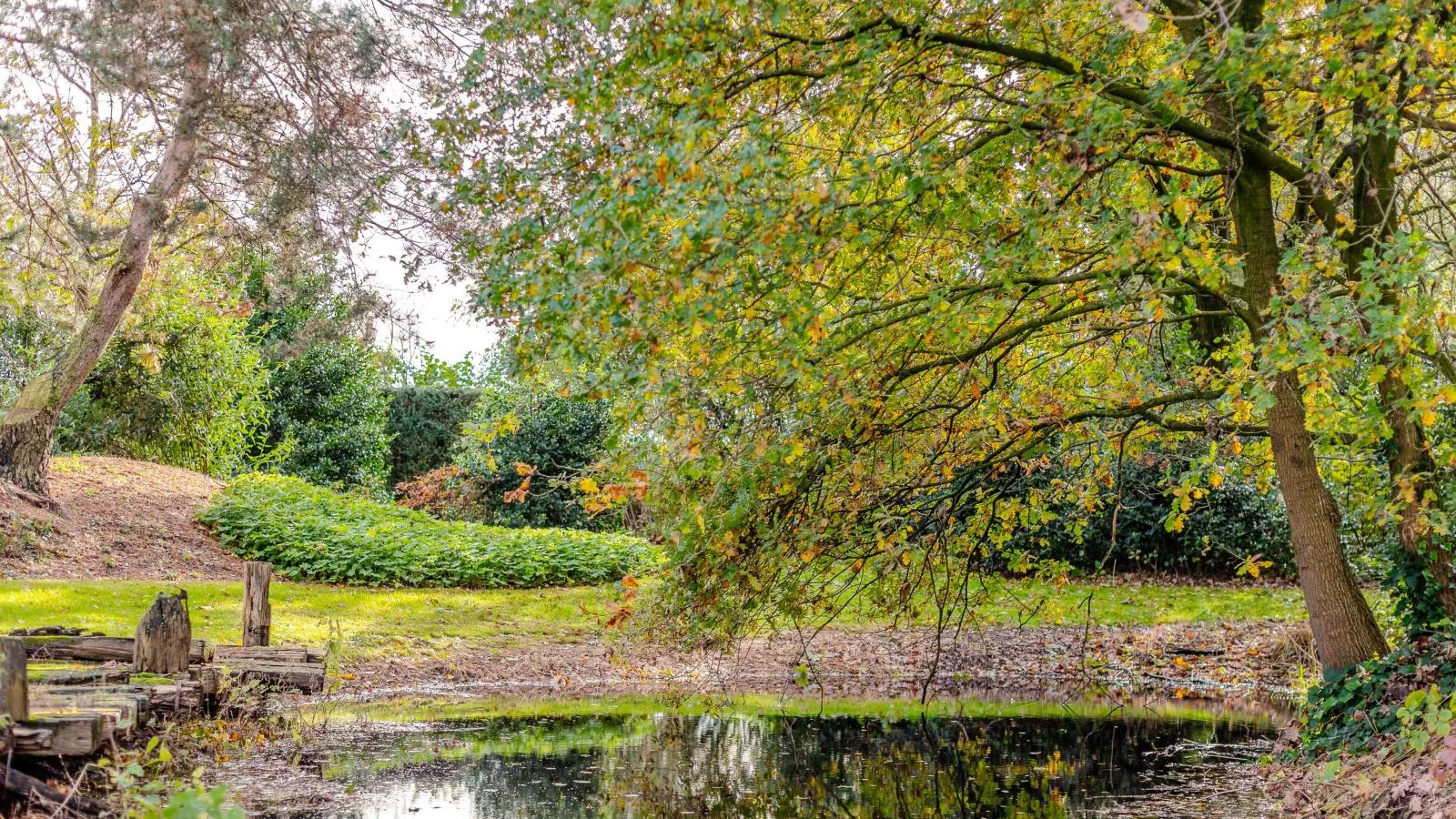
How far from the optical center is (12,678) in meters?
5.22

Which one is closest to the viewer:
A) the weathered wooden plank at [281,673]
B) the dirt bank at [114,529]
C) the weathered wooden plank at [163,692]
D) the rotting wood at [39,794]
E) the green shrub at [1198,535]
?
the rotting wood at [39,794]

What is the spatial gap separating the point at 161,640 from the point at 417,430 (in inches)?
627

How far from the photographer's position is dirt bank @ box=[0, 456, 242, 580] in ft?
43.6

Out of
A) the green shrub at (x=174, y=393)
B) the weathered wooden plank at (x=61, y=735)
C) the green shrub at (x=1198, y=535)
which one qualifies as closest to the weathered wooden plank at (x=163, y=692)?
the weathered wooden plank at (x=61, y=735)

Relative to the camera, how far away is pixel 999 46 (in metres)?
6.20

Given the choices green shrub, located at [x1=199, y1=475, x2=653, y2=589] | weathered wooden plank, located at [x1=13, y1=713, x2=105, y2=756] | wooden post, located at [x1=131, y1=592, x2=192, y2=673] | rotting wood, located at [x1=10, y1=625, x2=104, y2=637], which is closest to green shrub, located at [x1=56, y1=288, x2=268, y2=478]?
green shrub, located at [x1=199, y1=475, x2=653, y2=589]

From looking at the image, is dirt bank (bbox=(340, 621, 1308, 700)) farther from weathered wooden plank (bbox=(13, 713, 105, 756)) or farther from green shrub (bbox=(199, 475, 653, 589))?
weathered wooden plank (bbox=(13, 713, 105, 756))

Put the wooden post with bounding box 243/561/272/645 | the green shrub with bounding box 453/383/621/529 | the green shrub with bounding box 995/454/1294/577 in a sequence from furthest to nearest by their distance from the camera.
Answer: the green shrub with bounding box 453/383/621/529, the green shrub with bounding box 995/454/1294/577, the wooden post with bounding box 243/561/272/645

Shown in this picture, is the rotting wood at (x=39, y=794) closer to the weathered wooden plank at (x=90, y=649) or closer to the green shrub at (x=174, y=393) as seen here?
the weathered wooden plank at (x=90, y=649)

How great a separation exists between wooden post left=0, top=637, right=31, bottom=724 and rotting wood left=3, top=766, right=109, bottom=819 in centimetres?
26

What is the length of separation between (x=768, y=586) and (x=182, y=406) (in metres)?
15.6

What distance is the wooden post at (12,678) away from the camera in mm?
5184

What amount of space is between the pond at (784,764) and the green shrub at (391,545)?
16.8ft

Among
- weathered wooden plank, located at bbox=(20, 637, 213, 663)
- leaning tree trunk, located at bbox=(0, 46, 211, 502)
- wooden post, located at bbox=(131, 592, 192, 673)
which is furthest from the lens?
leaning tree trunk, located at bbox=(0, 46, 211, 502)
